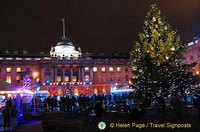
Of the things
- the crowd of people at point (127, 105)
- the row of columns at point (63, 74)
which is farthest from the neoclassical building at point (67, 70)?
the crowd of people at point (127, 105)

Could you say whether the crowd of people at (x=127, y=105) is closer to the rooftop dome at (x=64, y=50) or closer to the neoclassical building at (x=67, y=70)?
the neoclassical building at (x=67, y=70)

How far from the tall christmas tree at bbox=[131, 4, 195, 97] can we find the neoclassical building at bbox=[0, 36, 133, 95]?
6203cm

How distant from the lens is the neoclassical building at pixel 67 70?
8006cm

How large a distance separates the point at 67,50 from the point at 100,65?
51.1ft

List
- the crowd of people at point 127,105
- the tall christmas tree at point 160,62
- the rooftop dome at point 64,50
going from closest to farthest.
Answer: the crowd of people at point 127,105, the tall christmas tree at point 160,62, the rooftop dome at point 64,50

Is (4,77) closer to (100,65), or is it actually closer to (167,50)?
(100,65)

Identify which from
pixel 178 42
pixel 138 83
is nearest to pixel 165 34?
pixel 178 42

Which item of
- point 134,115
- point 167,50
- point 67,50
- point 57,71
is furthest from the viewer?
point 67,50

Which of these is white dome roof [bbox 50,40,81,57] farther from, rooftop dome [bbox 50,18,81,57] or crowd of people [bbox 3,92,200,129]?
crowd of people [bbox 3,92,200,129]

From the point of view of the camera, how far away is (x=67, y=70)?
86.6 m

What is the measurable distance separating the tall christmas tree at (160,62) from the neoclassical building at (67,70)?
62.0 m

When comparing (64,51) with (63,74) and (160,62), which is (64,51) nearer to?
(63,74)

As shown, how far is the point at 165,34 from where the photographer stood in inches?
786

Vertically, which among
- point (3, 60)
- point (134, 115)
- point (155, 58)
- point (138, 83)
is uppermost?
point (3, 60)
